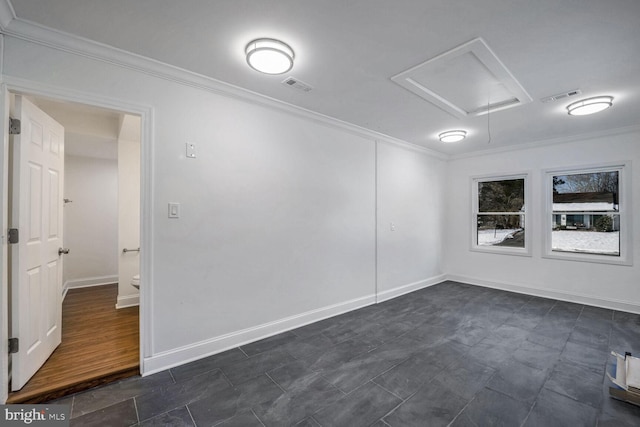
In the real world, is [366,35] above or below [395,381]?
above

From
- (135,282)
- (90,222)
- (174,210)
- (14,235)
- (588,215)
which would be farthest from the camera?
(90,222)

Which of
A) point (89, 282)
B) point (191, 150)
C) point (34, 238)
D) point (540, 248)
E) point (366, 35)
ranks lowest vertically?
point (89, 282)

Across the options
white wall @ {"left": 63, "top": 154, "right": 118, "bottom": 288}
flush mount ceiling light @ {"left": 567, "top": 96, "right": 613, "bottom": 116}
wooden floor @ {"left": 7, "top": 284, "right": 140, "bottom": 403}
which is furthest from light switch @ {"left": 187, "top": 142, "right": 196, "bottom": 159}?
flush mount ceiling light @ {"left": 567, "top": 96, "right": 613, "bottom": 116}

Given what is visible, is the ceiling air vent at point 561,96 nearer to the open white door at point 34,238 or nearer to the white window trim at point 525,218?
the white window trim at point 525,218

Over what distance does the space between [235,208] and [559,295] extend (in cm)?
503

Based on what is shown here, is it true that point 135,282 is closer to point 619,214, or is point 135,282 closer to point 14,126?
point 14,126

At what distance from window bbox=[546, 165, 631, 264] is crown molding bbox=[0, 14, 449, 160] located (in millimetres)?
4141

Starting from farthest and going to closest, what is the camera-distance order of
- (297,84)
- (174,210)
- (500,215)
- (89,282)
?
(500,215)
(89,282)
(297,84)
(174,210)

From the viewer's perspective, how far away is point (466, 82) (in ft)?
8.58

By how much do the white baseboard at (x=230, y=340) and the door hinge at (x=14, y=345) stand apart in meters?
0.80

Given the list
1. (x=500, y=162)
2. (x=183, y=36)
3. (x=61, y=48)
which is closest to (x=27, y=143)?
(x=61, y=48)

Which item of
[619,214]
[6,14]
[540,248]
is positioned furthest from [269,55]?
[619,214]

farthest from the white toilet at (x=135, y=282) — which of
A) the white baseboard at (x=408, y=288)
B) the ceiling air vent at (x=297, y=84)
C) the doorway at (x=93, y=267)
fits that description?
the white baseboard at (x=408, y=288)

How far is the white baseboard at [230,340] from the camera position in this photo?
89.5 inches
